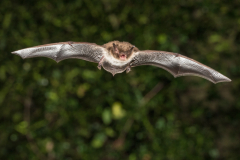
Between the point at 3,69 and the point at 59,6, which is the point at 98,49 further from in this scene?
the point at 3,69

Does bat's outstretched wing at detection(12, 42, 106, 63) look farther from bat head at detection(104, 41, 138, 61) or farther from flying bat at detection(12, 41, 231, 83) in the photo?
bat head at detection(104, 41, 138, 61)

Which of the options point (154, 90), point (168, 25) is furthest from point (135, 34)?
point (154, 90)

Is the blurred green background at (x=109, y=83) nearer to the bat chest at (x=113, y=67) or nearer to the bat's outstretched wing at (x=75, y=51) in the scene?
the bat's outstretched wing at (x=75, y=51)

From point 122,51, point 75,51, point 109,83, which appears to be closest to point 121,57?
point 122,51

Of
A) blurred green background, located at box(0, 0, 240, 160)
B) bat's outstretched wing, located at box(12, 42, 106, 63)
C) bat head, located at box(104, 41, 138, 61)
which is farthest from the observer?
blurred green background, located at box(0, 0, 240, 160)

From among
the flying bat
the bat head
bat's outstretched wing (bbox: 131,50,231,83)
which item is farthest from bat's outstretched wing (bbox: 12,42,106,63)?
bat's outstretched wing (bbox: 131,50,231,83)

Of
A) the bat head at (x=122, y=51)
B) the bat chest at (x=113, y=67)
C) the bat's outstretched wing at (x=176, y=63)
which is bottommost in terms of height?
the bat chest at (x=113, y=67)

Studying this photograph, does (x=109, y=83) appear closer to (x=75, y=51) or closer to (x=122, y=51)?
(x=75, y=51)

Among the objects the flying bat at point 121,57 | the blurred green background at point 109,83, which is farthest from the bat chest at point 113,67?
the blurred green background at point 109,83
